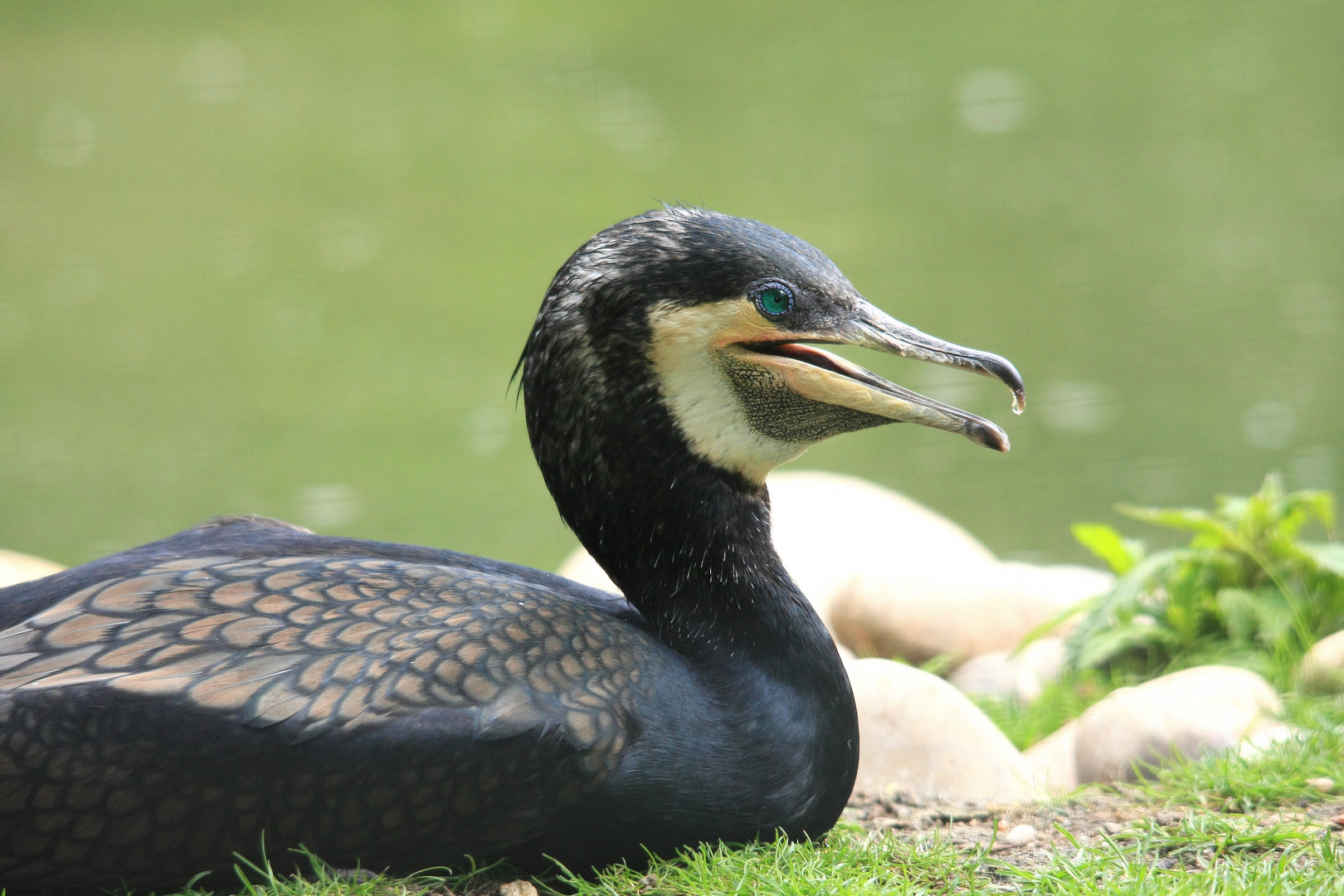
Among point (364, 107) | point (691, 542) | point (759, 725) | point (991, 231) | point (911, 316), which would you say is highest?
point (364, 107)

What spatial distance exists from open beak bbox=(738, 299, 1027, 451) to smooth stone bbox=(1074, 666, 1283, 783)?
52.3 inches

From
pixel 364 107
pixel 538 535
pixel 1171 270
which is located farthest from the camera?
pixel 364 107

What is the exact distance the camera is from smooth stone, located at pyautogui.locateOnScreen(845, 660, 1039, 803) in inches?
146

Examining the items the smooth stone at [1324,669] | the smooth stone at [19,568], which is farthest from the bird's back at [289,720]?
the smooth stone at [1324,669]

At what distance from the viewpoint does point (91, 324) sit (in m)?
8.28

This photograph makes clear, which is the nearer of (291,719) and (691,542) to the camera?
(291,719)

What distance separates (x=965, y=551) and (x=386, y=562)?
3615mm

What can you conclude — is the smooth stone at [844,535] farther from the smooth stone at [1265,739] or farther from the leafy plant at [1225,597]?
the smooth stone at [1265,739]

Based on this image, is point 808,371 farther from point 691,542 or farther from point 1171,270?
point 1171,270

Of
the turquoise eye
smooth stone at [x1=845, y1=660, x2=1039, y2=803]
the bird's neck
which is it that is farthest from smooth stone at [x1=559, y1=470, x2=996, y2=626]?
the turquoise eye

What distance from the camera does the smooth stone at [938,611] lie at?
17.0 ft

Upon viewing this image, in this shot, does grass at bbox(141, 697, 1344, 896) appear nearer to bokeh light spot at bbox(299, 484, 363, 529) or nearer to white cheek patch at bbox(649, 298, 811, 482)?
white cheek patch at bbox(649, 298, 811, 482)

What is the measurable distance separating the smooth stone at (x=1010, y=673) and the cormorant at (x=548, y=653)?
190cm

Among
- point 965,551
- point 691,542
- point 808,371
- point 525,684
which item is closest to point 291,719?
point 525,684
